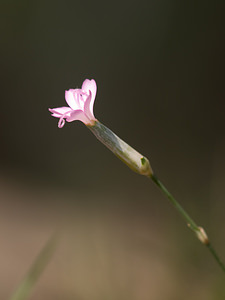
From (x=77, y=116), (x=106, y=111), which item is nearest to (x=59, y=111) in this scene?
(x=77, y=116)

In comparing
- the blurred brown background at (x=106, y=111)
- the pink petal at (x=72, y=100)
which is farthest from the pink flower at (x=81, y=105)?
the blurred brown background at (x=106, y=111)

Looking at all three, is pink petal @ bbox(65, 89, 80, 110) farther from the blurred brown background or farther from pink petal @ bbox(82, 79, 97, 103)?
the blurred brown background

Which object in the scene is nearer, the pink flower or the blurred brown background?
the pink flower

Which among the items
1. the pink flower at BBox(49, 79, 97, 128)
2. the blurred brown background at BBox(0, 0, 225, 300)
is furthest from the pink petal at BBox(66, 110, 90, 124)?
the blurred brown background at BBox(0, 0, 225, 300)

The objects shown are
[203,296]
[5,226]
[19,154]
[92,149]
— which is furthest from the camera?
[19,154]

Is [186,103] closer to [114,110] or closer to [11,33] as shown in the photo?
[114,110]

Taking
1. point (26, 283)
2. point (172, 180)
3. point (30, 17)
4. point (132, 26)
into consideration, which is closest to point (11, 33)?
point (30, 17)
